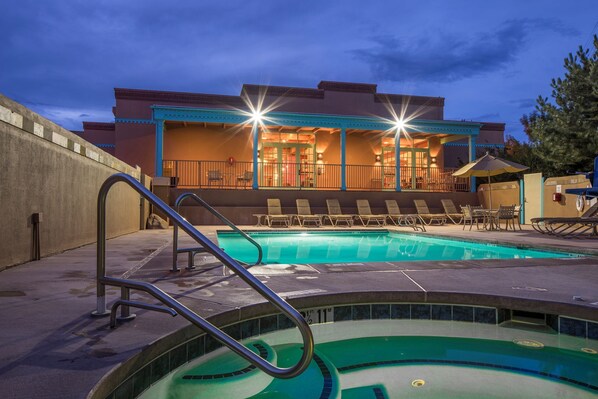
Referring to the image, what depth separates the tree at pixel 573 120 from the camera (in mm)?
14680

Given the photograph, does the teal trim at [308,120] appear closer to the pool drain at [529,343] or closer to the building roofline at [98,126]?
the building roofline at [98,126]

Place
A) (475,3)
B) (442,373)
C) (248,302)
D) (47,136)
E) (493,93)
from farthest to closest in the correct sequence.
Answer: (493,93) → (475,3) → (47,136) → (248,302) → (442,373)

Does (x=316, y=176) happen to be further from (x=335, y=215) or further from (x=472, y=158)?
(x=472, y=158)

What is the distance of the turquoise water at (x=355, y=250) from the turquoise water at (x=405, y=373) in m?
3.85

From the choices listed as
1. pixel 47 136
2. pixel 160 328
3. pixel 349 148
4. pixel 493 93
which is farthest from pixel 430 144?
pixel 493 93

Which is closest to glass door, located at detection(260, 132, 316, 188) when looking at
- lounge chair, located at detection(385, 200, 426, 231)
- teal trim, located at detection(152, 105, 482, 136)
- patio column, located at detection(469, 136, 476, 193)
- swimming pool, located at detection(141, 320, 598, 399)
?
teal trim, located at detection(152, 105, 482, 136)

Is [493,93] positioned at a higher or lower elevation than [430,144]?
higher

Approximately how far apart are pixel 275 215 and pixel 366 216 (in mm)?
3363

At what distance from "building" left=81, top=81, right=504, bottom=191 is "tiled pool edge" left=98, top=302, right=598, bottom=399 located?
14008 millimetres

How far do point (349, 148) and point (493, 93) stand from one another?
675ft

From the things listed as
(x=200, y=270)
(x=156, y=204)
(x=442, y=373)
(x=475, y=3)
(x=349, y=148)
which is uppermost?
(x=475, y=3)

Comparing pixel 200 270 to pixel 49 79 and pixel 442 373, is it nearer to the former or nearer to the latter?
pixel 442 373

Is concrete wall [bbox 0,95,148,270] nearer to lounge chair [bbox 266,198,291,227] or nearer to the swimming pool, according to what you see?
the swimming pool

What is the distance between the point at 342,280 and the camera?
12.7 feet
